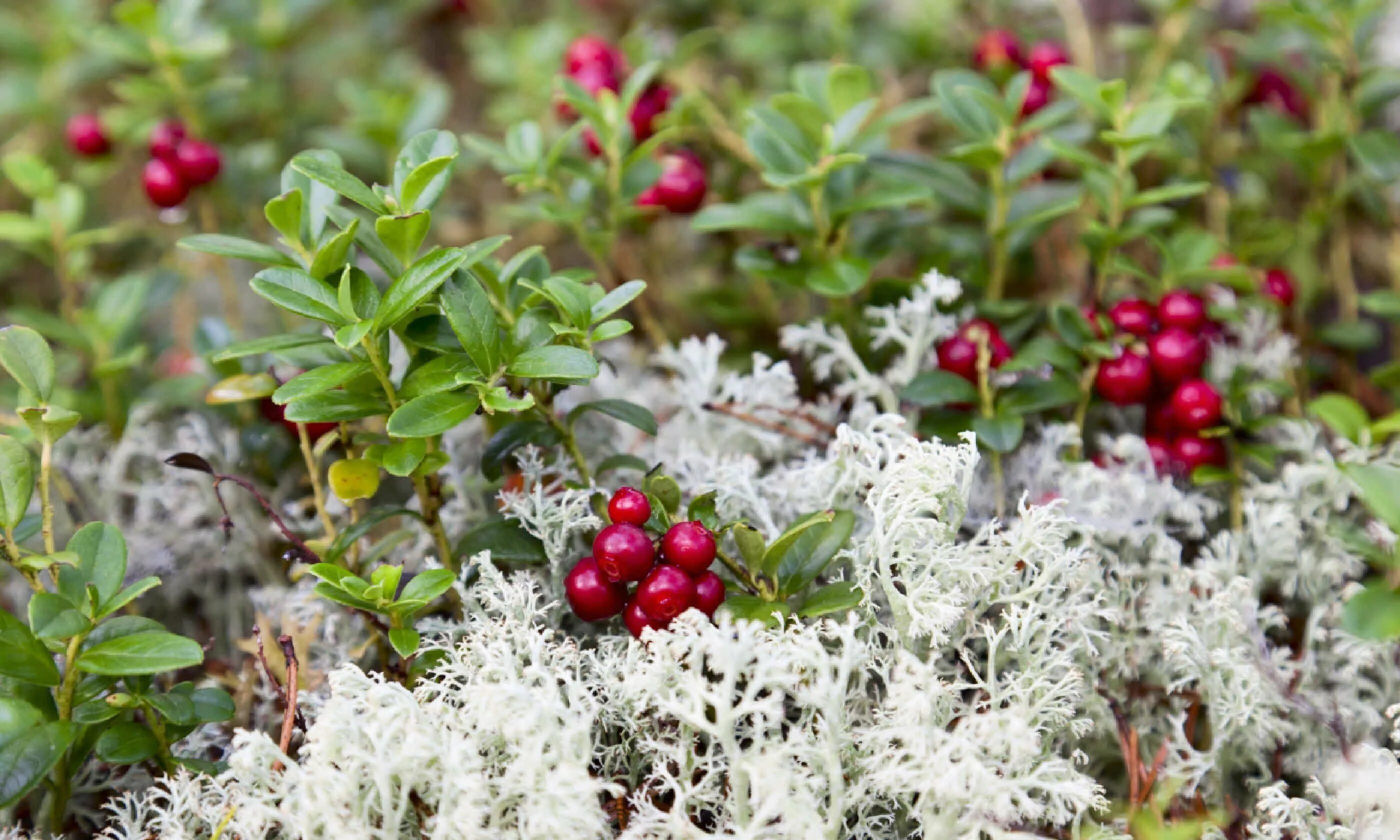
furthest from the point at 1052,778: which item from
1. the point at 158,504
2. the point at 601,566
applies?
the point at 158,504

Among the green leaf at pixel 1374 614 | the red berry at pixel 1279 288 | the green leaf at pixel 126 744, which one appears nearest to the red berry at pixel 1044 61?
the red berry at pixel 1279 288

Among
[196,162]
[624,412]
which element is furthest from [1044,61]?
[196,162]

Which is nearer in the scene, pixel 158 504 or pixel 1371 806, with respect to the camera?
pixel 1371 806

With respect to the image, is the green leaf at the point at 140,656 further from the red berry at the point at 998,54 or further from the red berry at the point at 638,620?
the red berry at the point at 998,54

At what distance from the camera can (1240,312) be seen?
5.77ft

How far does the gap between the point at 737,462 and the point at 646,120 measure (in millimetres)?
748

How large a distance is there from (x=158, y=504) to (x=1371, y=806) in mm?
1860

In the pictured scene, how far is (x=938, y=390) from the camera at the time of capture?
156 centimetres

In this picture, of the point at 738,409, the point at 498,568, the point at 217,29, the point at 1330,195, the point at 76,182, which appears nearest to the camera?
the point at 498,568

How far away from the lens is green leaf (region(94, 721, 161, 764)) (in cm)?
124

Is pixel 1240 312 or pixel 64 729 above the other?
pixel 1240 312

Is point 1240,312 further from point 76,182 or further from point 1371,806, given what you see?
point 76,182

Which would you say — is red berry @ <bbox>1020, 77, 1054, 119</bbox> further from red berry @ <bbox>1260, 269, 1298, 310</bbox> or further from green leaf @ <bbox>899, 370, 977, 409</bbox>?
green leaf @ <bbox>899, 370, 977, 409</bbox>

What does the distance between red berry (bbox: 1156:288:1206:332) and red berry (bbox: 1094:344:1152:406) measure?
9 cm
